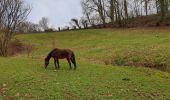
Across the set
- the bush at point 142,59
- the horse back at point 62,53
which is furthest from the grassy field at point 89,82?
the horse back at point 62,53

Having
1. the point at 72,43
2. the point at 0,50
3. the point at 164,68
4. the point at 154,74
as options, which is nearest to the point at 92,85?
the point at 154,74

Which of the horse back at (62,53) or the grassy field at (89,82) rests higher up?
the horse back at (62,53)

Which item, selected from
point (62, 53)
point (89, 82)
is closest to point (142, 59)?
point (62, 53)

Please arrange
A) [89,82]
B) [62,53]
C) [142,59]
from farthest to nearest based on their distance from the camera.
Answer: [142,59] < [62,53] < [89,82]

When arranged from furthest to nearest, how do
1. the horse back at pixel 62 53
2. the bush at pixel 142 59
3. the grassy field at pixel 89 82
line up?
the bush at pixel 142 59, the horse back at pixel 62 53, the grassy field at pixel 89 82

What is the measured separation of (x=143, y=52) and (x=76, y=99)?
17188 millimetres

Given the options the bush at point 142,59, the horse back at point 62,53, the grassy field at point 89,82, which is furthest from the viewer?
the bush at point 142,59

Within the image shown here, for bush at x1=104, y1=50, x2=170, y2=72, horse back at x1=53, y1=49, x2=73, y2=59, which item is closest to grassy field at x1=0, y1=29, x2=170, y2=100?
bush at x1=104, y1=50, x2=170, y2=72

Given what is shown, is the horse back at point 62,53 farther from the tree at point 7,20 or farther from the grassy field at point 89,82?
the tree at point 7,20

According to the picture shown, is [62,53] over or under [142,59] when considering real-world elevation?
over

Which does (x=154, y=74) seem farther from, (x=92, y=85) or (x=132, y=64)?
(x=92, y=85)

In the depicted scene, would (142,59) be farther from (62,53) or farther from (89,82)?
(89,82)

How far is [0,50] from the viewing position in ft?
121

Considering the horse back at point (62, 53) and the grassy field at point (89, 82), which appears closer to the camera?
the grassy field at point (89, 82)
